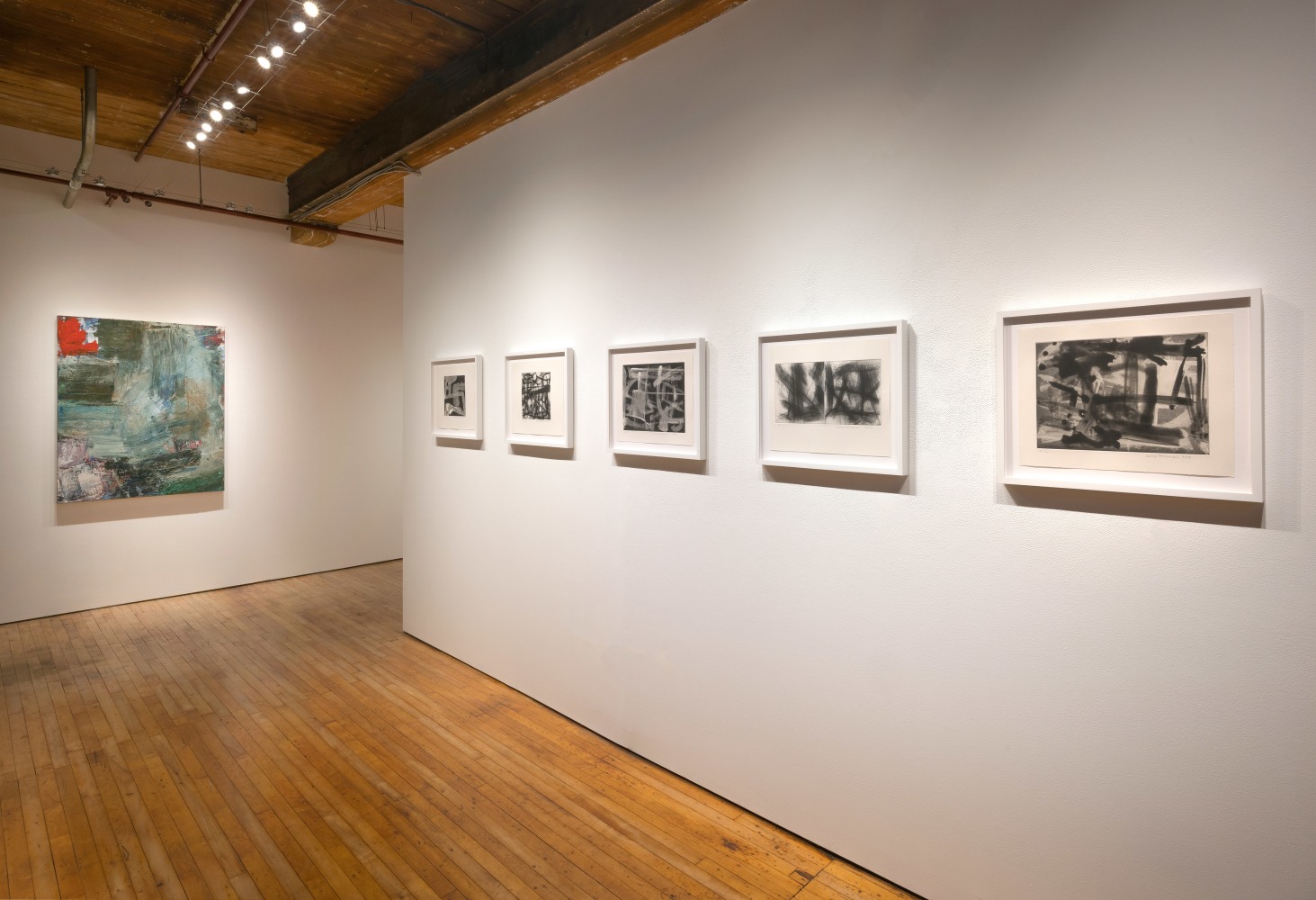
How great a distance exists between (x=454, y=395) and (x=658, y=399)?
198 cm

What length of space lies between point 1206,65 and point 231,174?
7308mm

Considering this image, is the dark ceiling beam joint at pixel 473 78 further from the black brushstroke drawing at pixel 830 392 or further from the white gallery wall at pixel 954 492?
the black brushstroke drawing at pixel 830 392

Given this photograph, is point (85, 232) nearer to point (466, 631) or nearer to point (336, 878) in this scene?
point (466, 631)

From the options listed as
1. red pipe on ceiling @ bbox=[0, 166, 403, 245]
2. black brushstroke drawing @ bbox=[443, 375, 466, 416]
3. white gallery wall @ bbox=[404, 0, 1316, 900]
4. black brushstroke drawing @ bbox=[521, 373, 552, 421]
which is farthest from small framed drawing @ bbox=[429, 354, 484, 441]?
red pipe on ceiling @ bbox=[0, 166, 403, 245]

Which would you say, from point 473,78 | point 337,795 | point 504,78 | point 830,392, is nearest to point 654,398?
point 830,392

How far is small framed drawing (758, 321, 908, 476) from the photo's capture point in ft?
7.93

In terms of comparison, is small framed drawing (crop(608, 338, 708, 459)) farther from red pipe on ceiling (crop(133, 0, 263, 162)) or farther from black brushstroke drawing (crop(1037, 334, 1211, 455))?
red pipe on ceiling (crop(133, 0, 263, 162))

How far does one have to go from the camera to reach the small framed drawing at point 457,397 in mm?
4449

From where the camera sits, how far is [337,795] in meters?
3.08

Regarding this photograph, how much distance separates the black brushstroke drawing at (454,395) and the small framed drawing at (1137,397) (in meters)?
3.34

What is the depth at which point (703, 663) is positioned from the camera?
3.10 m

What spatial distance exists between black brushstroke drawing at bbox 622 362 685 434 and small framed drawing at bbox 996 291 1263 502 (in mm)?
1356

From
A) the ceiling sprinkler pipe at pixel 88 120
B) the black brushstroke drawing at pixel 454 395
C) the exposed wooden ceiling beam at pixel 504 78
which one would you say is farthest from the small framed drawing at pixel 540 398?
the ceiling sprinkler pipe at pixel 88 120

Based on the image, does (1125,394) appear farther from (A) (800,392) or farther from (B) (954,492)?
(A) (800,392)
